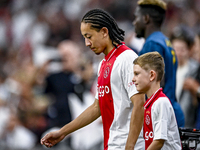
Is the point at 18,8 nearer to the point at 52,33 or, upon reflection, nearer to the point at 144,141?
the point at 52,33

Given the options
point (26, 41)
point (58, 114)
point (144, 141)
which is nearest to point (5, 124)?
point (58, 114)

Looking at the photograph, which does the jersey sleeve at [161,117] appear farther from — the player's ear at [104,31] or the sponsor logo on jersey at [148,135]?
the player's ear at [104,31]

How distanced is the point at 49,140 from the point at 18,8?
967cm

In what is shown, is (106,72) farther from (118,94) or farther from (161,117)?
(161,117)

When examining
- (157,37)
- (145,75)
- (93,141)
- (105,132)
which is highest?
(157,37)

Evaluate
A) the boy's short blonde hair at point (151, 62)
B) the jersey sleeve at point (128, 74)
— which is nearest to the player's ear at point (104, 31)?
the jersey sleeve at point (128, 74)

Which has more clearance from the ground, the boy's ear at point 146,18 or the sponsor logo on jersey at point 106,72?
the boy's ear at point 146,18

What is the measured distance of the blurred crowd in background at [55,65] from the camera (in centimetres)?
768

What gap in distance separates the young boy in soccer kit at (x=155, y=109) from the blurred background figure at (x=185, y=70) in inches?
118

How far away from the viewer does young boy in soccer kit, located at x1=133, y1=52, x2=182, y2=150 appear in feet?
11.5

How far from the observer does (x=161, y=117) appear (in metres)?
3.54

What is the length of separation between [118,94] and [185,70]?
3.42 metres

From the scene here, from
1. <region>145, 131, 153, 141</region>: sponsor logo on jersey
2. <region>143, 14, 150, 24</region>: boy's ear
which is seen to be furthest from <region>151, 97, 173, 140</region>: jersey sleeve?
<region>143, 14, 150, 24</region>: boy's ear

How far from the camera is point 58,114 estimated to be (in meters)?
7.83
